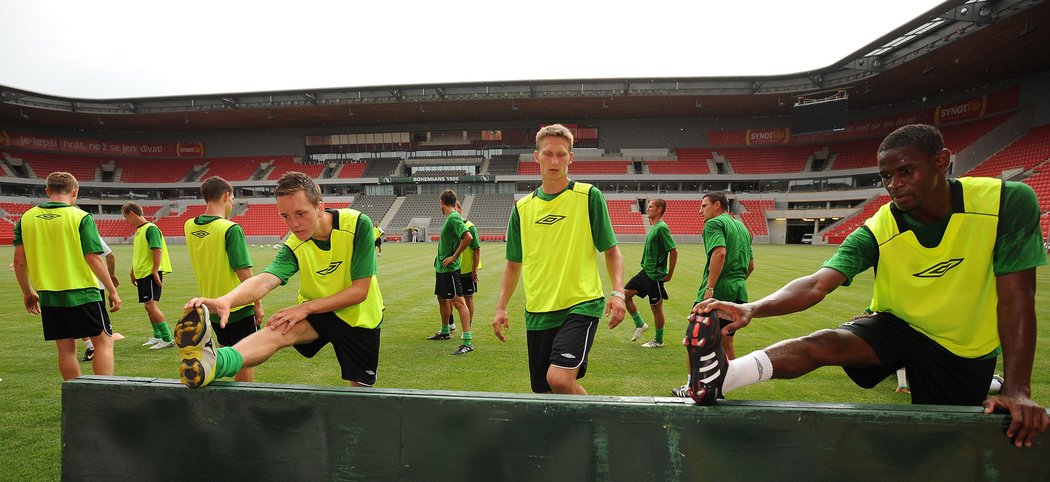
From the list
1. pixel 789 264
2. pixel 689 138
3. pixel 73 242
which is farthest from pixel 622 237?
pixel 73 242

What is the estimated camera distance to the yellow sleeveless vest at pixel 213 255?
11.9 ft

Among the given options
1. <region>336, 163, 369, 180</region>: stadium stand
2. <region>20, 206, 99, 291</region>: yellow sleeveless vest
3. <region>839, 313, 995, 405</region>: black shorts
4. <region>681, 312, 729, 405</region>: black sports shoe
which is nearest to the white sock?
<region>681, 312, 729, 405</region>: black sports shoe

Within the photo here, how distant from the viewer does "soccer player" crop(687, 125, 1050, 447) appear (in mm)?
1809

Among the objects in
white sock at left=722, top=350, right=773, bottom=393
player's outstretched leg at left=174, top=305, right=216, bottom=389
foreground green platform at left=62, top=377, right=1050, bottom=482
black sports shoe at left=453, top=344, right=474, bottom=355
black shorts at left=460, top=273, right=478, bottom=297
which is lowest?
black sports shoe at left=453, top=344, right=474, bottom=355

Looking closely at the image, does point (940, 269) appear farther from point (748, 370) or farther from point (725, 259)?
point (725, 259)

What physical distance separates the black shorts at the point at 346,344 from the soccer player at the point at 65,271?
7.95 ft

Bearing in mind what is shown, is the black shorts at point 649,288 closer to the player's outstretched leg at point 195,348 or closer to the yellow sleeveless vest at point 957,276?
the yellow sleeveless vest at point 957,276

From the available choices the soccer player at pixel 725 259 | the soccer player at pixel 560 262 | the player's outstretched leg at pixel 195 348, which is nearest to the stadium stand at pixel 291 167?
the soccer player at pixel 725 259

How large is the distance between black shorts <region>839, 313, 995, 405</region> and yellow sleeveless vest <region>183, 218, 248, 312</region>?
4.28 meters

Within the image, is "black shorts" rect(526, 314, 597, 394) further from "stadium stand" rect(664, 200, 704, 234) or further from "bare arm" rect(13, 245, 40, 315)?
"stadium stand" rect(664, 200, 704, 234)

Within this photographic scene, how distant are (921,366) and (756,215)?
42.8 m

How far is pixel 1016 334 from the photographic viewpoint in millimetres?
1771

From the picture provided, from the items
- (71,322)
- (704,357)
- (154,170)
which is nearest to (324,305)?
(704,357)

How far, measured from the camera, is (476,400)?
1580 millimetres
